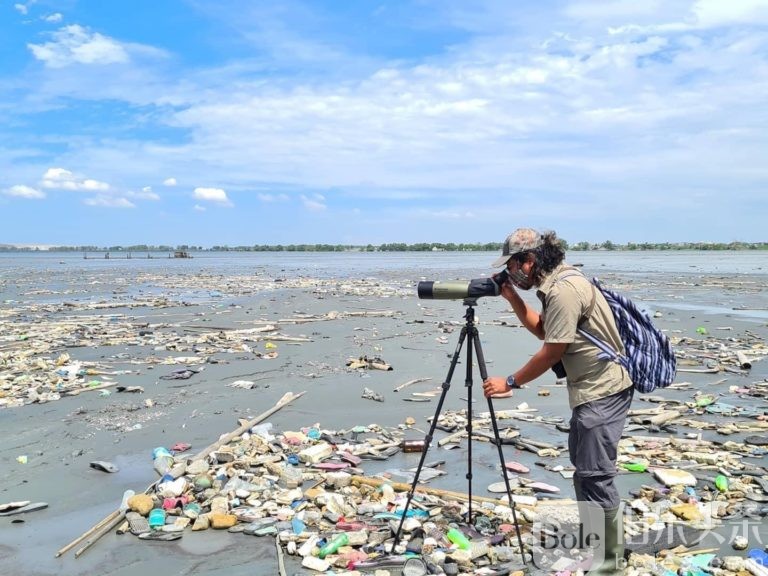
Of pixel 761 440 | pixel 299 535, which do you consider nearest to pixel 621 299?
pixel 299 535

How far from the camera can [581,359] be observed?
366 cm

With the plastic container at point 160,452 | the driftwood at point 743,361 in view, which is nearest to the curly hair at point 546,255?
the plastic container at point 160,452

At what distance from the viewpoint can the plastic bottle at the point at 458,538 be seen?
439 cm

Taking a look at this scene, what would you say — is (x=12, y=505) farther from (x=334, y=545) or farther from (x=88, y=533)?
(x=334, y=545)

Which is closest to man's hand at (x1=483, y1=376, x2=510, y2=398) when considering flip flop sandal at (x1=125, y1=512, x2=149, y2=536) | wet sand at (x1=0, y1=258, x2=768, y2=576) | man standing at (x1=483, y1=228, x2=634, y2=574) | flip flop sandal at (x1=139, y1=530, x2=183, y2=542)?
man standing at (x1=483, y1=228, x2=634, y2=574)

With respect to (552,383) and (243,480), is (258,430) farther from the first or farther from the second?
(552,383)

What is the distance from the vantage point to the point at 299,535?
4617mm

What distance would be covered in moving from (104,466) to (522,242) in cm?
513

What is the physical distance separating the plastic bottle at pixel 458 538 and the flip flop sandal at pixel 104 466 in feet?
12.4

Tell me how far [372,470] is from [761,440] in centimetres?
456

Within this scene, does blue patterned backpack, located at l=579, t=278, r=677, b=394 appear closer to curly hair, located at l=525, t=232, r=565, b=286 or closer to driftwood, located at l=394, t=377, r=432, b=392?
curly hair, located at l=525, t=232, r=565, b=286

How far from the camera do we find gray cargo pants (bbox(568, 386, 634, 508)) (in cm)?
363

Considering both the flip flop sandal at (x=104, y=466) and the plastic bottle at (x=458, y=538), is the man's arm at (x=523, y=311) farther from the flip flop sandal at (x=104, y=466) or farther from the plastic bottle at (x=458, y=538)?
the flip flop sandal at (x=104, y=466)

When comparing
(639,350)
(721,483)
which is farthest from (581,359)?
(721,483)
